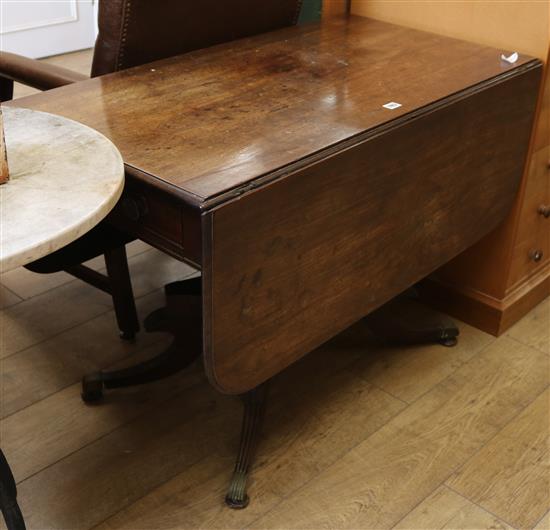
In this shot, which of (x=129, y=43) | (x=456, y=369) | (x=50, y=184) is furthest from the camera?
(x=456, y=369)

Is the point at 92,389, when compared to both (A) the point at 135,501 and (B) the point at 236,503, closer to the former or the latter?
(A) the point at 135,501

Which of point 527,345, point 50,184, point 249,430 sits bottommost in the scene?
point 527,345

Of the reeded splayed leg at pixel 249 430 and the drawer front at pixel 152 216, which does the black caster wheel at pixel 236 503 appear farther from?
the drawer front at pixel 152 216

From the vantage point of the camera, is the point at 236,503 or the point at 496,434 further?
the point at 496,434

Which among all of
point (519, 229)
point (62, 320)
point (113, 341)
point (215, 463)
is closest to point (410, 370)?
point (519, 229)

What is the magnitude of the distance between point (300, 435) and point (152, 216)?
66 centimetres

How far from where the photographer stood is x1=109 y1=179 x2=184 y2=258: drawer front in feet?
4.52

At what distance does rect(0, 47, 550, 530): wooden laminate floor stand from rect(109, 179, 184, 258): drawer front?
21.1 inches

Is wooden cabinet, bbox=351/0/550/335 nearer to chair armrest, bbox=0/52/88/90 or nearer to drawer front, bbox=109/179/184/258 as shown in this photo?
chair armrest, bbox=0/52/88/90

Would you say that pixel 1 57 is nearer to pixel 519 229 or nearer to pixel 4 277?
pixel 4 277

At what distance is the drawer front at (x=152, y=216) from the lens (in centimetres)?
138

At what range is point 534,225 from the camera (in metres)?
2.17

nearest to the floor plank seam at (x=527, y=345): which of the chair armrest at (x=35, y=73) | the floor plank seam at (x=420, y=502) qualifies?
the floor plank seam at (x=420, y=502)

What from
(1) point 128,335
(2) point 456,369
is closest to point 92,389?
(1) point 128,335
